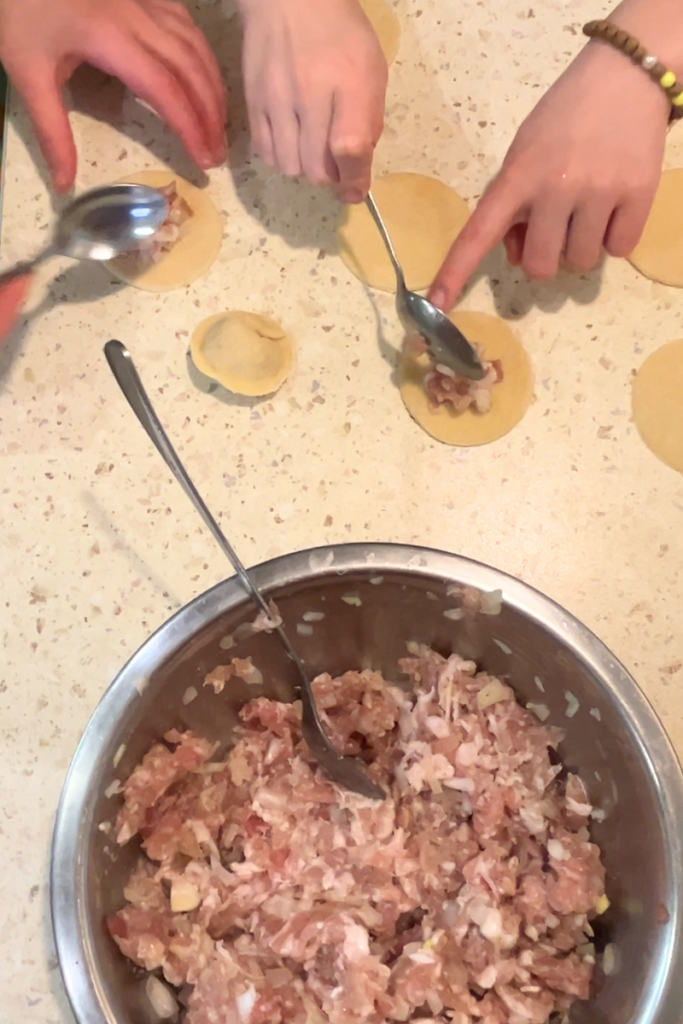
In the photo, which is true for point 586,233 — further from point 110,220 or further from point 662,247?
point 110,220

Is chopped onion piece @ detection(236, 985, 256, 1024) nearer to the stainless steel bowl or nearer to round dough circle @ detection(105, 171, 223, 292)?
the stainless steel bowl

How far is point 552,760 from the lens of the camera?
678 mm

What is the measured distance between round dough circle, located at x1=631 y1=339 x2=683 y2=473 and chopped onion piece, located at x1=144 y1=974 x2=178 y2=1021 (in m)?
0.61

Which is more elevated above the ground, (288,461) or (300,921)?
(288,461)

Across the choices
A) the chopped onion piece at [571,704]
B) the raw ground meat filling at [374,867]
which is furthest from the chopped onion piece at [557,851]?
the chopped onion piece at [571,704]

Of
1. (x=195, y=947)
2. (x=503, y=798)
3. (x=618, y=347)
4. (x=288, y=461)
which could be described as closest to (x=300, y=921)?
(x=195, y=947)

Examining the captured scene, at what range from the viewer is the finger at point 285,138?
721 mm

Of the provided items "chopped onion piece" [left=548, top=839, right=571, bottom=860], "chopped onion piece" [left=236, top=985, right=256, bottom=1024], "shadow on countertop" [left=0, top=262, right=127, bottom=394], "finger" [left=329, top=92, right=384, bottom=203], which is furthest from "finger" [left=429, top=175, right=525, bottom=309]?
"chopped onion piece" [left=236, top=985, right=256, bottom=1024]

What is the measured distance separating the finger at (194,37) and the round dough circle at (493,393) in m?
0.33

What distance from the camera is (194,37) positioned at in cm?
78

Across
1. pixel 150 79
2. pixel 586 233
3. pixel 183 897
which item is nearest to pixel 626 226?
pixel 586 233

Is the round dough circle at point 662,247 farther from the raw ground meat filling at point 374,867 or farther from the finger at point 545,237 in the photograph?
the raw ground meat filling at point 374,867

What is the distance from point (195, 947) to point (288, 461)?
410 mm

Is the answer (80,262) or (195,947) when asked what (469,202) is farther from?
(195,947)
